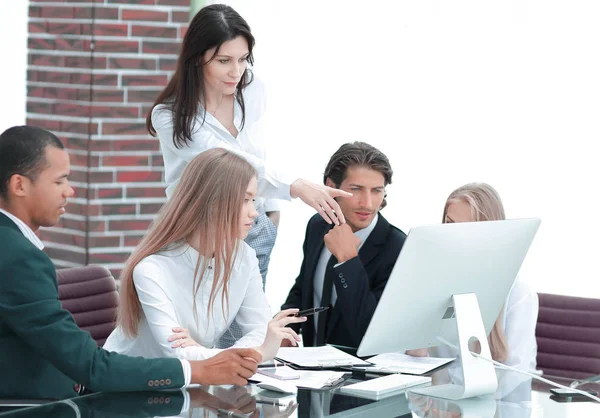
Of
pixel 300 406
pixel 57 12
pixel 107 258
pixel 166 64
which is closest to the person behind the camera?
pixel 300 406

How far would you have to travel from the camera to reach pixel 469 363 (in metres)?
2.20

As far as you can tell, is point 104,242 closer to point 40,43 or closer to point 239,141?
point 40,43

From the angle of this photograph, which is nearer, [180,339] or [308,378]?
[308,378]

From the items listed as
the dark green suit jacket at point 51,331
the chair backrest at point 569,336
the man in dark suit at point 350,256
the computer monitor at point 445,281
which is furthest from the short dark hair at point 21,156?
the chair backrest at point 569,336

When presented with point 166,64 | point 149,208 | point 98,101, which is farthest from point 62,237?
point 166,64

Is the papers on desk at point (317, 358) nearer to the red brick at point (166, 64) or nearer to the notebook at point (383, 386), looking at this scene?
the notebook at point (383, 386)

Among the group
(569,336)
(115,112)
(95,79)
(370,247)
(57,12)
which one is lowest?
(569,336)

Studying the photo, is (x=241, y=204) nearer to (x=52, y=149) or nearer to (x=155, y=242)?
(x=155, y=242)

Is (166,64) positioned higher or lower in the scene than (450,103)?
higher

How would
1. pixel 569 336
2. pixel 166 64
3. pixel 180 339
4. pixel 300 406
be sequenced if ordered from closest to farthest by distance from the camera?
pixel 300 406, pixel 180 339, pixel 569 336, pixel 166 64

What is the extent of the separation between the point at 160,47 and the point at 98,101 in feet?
1.31

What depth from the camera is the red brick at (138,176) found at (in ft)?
13.9

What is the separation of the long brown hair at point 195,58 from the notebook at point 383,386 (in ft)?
3.73

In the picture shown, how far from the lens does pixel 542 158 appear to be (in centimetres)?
401
